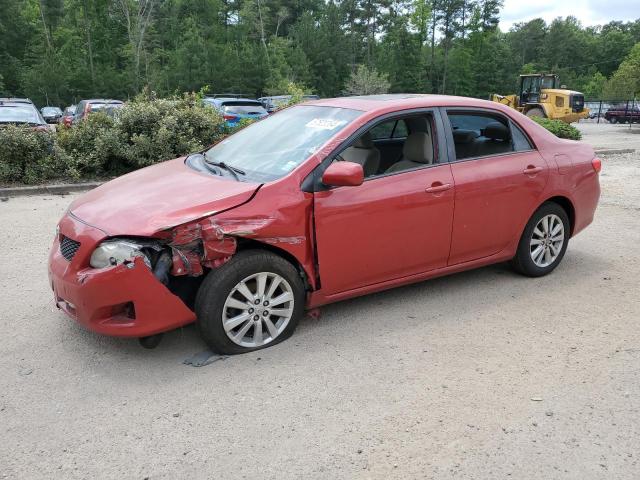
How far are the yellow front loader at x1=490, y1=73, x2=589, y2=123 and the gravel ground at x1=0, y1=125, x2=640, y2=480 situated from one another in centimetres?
2593

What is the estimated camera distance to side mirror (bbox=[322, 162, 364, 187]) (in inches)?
145

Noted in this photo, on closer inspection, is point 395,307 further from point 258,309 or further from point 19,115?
point 19,115

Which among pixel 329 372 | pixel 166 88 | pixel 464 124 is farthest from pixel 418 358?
pixel 166 88

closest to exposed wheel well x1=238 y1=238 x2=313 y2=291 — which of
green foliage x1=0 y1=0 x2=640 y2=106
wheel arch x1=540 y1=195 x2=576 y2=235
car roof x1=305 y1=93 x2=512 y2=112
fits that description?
car roof x1=305 y1=93 x2=512 y2=112

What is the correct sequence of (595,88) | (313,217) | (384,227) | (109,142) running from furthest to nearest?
(595,88) < (109,142) < (384,227) < (313,217)

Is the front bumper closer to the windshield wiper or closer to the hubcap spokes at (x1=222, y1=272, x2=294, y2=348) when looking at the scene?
the hubcap spokes at (x1=222, y1=272, x2=294, y2=348)

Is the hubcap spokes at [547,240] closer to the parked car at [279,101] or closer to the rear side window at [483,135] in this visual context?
the rear side window at [483,135]

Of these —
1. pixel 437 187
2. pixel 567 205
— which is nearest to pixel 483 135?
pixel 437 187

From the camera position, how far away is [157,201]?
12.0 ft

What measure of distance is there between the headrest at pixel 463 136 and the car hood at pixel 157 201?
71.4 inches

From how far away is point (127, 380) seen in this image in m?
3.43

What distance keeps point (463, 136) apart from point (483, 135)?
0.29 metres

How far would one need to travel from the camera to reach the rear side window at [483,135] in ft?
15.1

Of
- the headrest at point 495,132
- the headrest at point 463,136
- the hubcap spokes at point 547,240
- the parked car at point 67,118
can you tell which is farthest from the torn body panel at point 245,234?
the parked car at point 67,118
